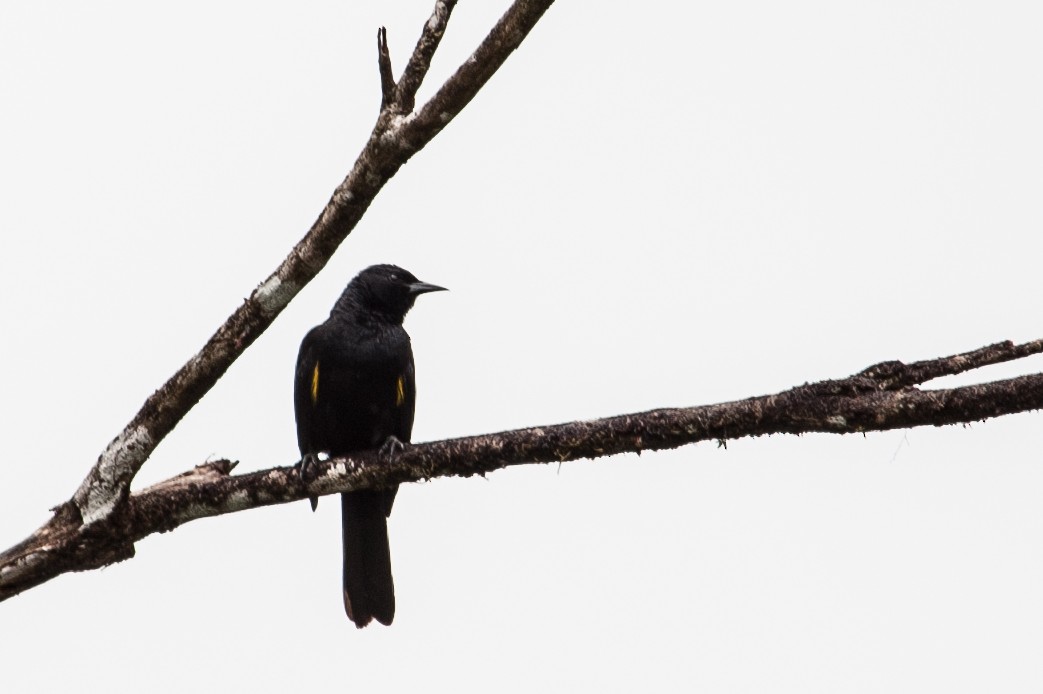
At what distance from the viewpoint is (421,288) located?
20.9 feet

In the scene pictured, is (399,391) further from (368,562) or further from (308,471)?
(308,471)

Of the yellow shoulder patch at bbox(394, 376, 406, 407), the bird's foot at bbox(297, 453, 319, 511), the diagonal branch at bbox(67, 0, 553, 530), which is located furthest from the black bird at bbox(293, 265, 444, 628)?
the diagonal branch at bbox(67, 0, 553, 530)

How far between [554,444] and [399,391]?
1.93m

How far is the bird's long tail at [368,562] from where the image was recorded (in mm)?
6023

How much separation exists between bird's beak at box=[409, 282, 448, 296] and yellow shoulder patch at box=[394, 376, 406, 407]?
1.80ft

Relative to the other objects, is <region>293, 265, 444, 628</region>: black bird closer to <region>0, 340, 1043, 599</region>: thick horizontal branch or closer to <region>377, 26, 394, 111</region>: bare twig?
<region>0, 340, 1043, 599</region>: thick horizontal branch

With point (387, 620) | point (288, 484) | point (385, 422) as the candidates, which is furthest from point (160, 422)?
point (387, 620)

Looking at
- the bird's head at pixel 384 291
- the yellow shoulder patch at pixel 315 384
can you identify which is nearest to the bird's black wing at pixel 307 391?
the yellow shoulder patch at pixel 315 384

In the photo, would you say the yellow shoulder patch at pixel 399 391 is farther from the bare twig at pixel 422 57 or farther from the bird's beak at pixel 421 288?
the bare twig at pixel 422 57

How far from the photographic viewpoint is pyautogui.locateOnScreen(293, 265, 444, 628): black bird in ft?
19.3

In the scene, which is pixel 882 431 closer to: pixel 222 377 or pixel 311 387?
pixel 222 377

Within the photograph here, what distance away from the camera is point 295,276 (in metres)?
4.18

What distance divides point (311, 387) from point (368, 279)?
0.67 m

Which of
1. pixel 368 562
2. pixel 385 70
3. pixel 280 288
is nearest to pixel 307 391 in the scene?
pixel 368 562
